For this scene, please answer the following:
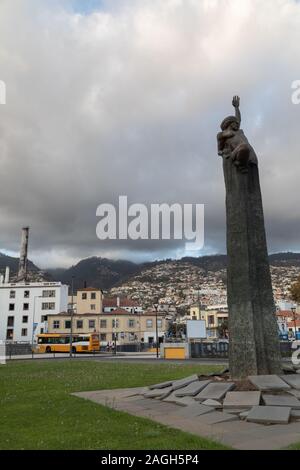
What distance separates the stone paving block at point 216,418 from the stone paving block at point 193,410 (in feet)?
0.57

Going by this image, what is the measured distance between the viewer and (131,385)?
14461 millimetres

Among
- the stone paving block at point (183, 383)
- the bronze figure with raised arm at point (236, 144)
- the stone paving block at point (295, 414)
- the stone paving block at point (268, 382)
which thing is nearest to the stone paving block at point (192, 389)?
the stone paving block at point (183, 383)

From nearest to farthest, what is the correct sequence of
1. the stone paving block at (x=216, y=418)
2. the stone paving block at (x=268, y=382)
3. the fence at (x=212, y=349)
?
1. the stone paving block at (x=216, y=418)
2. the stone paving block at (x=268, y=382)
3. the fence at (x=212, y=349)

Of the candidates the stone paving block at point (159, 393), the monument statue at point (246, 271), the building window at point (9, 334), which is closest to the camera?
the monument statue at point (246, 271)

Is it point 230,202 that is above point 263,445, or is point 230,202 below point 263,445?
above

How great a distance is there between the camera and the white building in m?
85.4

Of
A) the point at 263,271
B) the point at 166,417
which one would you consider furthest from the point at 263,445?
the point at 263,271

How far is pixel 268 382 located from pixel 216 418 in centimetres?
209

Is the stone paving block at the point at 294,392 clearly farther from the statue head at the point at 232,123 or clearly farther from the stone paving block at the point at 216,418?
the statue head at the point at 232,123

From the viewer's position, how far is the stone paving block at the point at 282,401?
788 cm

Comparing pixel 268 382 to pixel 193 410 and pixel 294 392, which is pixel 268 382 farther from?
pixel 193 410

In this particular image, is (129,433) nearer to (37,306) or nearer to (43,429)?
(43,429)

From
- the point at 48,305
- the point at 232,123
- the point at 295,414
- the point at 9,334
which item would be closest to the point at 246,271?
the point at 295,414
